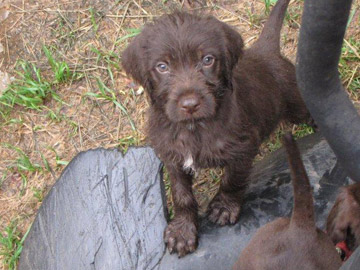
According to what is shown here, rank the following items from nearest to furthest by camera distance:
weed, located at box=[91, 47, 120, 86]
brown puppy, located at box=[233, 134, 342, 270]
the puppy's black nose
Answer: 1. brown puppy, located at box=[233, 134, 342, 270]
2. the puppy's black nose
3. weed, located at box=[91, 47, 120, 86]

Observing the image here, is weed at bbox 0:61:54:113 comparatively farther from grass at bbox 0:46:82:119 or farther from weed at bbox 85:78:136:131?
weed at bbox 85:78:136:131

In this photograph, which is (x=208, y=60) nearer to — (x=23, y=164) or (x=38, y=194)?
(x=38, y=194)

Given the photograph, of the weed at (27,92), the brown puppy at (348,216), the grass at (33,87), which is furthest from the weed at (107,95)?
the brown puppy at (348,216)

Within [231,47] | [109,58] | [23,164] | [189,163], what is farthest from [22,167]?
[231,47]

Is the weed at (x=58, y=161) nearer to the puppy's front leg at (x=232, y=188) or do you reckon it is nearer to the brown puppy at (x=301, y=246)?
the puppy's front leg at (x=232, y=188)

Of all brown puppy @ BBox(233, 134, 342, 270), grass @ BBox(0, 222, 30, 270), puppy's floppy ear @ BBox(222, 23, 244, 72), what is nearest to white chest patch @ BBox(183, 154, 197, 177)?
puppy's floppy ear @ BBox(222, 23, 244, 72)

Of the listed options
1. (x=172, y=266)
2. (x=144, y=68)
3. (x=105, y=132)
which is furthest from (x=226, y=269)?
(x=105, y=132)
